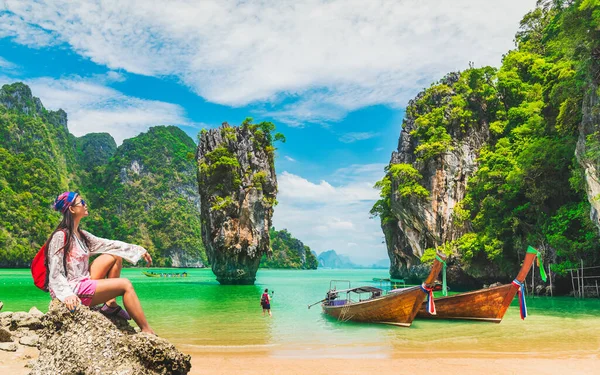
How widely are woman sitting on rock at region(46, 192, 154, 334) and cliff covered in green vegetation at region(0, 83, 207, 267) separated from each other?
5894 centimetres

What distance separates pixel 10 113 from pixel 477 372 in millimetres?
86036

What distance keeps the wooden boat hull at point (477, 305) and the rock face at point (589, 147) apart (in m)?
5.05

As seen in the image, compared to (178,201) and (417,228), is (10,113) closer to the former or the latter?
(178,201)

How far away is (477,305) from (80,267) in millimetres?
12336

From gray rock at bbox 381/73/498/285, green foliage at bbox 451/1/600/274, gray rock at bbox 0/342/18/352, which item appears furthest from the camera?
gray rock at bbox 381/73/498/285

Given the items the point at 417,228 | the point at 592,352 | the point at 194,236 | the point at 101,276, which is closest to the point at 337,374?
the point at 101,276

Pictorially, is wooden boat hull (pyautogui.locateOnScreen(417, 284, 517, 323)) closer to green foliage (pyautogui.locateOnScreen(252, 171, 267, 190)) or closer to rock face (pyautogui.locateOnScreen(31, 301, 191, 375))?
rock face (pyautogui.locateOnScreen(31, 301, 191, 375))

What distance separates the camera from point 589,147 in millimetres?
15250

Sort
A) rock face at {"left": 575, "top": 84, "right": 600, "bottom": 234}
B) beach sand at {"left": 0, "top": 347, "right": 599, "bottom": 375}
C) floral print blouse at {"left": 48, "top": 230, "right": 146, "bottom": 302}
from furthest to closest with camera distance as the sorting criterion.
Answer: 1. rock face at {"left": 575, "top": 84, "right": 600, "bottom": 234}
2. beach sand at {"left": 0, "top": 347, "right": 599, "bottom": 375}
3. floral print blouse at {"left": 48, "top": 230, "right": 146, "bottom": 302}

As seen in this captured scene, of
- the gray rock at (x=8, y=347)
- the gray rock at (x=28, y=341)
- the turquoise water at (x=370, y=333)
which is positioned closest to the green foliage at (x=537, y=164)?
the turquoise water at (x=370, y=333)

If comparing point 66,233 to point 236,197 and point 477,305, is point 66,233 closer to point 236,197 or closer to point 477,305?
point 477,305

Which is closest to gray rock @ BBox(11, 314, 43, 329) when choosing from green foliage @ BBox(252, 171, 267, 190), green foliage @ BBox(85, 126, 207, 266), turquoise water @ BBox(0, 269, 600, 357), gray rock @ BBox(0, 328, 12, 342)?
gray rock @ BBox(0, 328, 12, 342)

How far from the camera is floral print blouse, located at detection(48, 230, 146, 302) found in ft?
10.1

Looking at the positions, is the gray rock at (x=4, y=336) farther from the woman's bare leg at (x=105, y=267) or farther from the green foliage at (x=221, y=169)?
the green foliage at (x=221, y=169)
